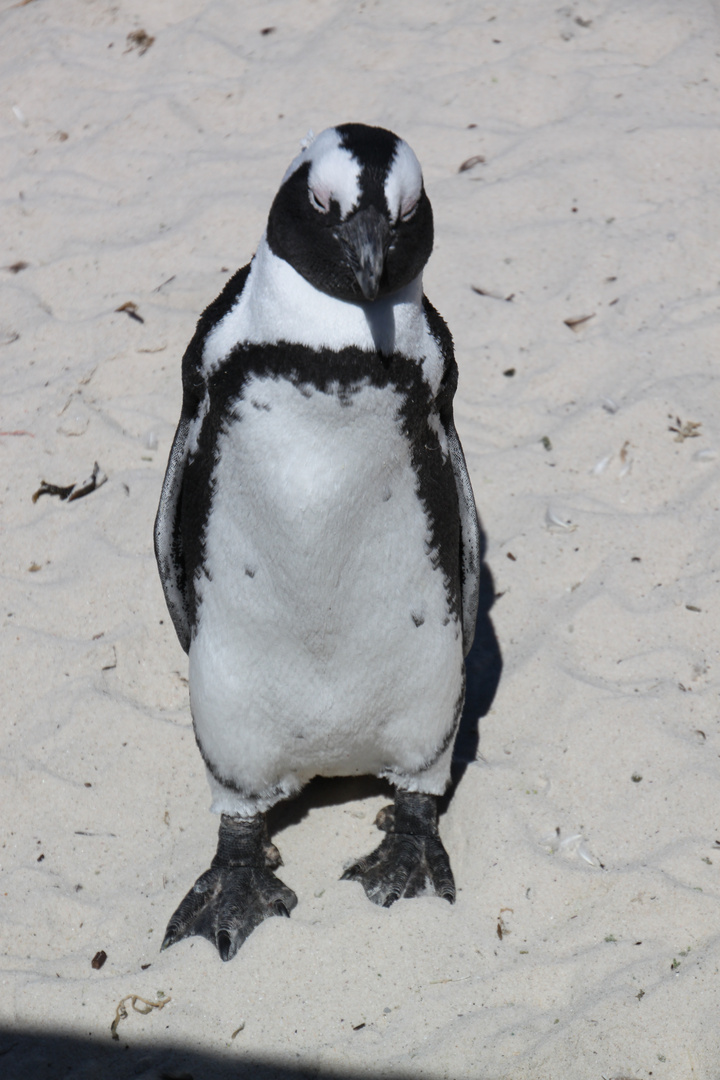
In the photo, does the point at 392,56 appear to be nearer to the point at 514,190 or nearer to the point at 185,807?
the point at 514,190

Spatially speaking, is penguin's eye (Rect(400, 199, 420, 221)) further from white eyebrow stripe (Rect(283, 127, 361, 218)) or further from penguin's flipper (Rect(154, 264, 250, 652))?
penguin's flipper (Rect(154, 264, 250, 652))

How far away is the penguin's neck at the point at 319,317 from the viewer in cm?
170

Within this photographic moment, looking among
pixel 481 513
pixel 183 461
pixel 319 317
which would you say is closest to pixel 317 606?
pixel 183 461

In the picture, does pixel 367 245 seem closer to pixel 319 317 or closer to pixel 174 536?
pixel 319 317

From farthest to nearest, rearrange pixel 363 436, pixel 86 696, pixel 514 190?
pixel 514 190 < pixel 86 696 < pixel 363 436

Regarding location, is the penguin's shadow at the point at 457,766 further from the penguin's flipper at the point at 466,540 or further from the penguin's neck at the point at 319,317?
the penguin's neck at the point at 319,317

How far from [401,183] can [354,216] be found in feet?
0.30

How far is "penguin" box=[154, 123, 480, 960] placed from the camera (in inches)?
66.9

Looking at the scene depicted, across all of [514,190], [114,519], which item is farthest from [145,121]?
[114,519]

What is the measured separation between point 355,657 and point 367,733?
20 centimetres

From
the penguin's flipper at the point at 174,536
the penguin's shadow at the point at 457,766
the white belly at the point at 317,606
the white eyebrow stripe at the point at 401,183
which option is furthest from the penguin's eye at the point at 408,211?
the penguin's shadow at the point at 457,766

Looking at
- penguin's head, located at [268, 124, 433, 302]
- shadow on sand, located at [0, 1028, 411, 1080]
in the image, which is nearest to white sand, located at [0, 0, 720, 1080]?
shadow on sand, located at [0, 1028, 411, 1080]

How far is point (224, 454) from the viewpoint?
1.88 metres

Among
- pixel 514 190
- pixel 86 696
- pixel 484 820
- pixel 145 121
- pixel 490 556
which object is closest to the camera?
pixel 484 820
